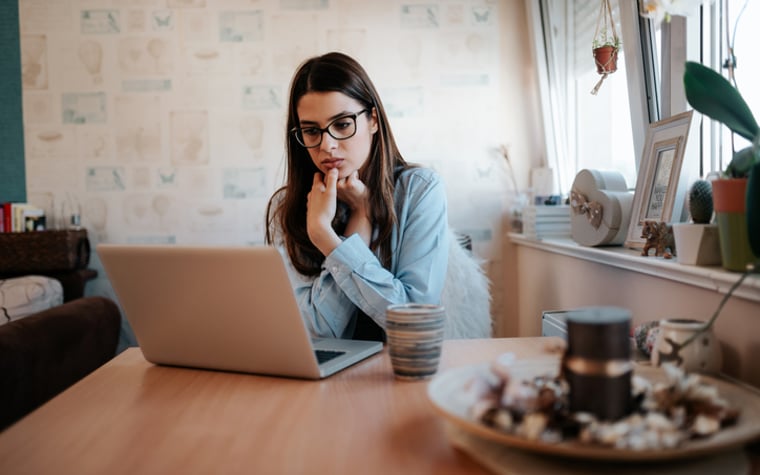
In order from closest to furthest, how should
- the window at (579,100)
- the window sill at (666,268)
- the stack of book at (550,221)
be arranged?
the window sill at (666,268) → the window at (579,100) → the stack of book at (550,221)

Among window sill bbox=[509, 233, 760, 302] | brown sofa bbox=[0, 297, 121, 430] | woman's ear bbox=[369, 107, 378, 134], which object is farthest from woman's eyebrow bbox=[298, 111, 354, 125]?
brown sofa bbox=[0, 297, 121, 430]

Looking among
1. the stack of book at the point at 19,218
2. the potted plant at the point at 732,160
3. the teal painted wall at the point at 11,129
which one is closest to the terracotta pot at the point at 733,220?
the potted plant at the point at 732,160

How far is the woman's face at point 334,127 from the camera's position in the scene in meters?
1.48

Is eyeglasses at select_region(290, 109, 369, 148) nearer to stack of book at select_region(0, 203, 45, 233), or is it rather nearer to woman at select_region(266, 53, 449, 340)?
woman at select_region(266, 53, 449, 340)

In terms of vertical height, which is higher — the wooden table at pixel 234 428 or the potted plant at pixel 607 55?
the potted plant at pixel 607 55

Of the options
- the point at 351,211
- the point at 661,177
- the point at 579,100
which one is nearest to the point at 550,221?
the point at 579,100

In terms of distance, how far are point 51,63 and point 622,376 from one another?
319cm

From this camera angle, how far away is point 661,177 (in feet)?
5.12

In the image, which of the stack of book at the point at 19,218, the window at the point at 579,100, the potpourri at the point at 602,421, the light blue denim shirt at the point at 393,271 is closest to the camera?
the potpourri at the point at 602,421

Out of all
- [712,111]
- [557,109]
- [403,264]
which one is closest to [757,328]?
[712,111]

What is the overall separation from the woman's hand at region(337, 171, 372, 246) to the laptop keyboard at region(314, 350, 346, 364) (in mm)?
490

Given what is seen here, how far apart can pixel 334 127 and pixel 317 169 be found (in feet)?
0.71

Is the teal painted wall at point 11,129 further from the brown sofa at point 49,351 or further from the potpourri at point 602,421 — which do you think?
the potpourri at point 602,421

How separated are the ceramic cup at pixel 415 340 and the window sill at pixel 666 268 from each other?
0.45m
